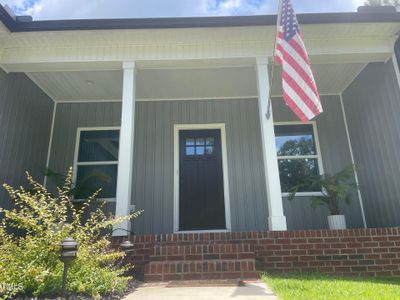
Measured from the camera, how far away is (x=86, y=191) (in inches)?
212

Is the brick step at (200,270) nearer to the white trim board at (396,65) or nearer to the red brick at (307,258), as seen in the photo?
the red brick at (307,258)

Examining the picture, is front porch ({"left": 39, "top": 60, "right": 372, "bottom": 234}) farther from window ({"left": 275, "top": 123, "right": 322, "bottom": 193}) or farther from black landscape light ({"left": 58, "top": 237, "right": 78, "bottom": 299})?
black landscape light ({"left": 58, "top": 237, "right": 78, "bottom": 299})

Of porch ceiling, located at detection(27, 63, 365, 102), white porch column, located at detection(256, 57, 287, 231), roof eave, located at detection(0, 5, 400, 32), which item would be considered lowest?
white porch column, located at detection(256, 57, 287, 231)

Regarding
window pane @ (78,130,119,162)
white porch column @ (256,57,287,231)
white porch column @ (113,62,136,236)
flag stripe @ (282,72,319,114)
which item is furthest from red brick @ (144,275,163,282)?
window pane @ (78,130,119,162)

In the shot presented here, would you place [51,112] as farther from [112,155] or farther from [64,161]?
[112,155]

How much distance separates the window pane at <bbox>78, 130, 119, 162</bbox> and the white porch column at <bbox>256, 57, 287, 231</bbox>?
124 inches

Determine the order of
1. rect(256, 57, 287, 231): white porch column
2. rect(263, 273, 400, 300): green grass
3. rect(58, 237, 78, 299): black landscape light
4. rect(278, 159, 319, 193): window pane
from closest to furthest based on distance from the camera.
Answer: rect(58, 237, 78, 299): black landscape light
rect(263, 273, 400, 300): green grass
rect(256, 57, 287, 231): white porch column
rect(278, 159, 319, 193): window pane

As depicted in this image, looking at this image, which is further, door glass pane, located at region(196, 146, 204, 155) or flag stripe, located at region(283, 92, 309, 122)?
door glass pane, located at region(196, 146, 204, 155)

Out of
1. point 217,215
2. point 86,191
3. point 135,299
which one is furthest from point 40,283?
point 217,215

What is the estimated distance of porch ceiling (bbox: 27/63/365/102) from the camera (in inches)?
209

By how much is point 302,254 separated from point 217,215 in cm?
226

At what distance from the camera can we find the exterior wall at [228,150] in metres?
5.64

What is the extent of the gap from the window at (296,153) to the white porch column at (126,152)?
121 inches

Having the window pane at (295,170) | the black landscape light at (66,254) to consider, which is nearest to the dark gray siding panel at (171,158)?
the window pane at (295,170)
